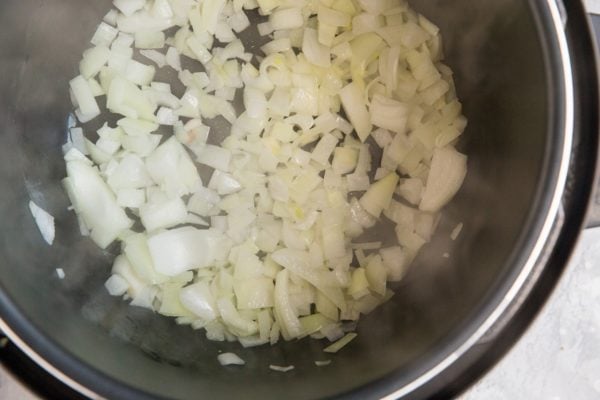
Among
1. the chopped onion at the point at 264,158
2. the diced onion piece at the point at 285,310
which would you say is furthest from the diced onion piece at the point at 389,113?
the diced onion piece at the point at 285,310

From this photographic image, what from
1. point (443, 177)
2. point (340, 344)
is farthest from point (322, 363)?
point (443, 177)

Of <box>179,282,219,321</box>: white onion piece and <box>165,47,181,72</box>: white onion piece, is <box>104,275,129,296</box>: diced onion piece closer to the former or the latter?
<box>179,282,219,321</box>: white onion piece

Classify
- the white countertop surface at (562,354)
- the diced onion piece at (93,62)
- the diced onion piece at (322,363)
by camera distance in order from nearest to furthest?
1. the diced onion piece at (322,363)
2. the white countertop surface at (562,354)
3. the diced onion piece at (93,62)

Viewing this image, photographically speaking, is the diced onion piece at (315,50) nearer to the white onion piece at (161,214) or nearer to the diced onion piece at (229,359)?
the white onion piece at (161,214)

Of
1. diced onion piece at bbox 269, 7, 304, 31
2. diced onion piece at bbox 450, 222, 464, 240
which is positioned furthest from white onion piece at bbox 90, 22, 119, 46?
diced onion piece at bbox 450, 222, 464, 240

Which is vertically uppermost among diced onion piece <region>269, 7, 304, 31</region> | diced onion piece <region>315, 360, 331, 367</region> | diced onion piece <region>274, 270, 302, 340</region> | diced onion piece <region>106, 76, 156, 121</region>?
diced onion piece <region>269, 7, 304, 31</region>

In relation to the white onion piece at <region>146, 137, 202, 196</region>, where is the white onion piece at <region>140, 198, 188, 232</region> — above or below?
below

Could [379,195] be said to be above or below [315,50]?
below

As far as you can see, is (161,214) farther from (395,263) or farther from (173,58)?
(395,263)

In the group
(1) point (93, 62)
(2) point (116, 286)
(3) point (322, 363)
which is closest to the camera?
(3) point (322, 363)
